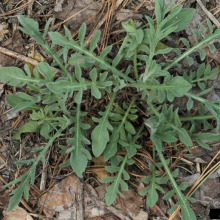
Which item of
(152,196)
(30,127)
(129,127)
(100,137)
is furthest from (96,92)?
(152,196)

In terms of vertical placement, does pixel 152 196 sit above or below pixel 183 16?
below

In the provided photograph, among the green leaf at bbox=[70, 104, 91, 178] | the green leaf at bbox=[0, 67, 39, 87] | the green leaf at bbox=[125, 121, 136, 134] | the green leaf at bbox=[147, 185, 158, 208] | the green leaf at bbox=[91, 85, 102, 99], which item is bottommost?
the green leaf at bbox=[147, 185, 158, 208]

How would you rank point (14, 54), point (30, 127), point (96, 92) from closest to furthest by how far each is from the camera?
point (96, 92), point (30, 127), point (14, 54)

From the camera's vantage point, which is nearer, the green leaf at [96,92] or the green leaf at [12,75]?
the green leaf at [96,92]

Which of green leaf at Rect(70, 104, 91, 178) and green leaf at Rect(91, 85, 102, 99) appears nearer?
green leaf at Rect(91, 85, 102, 99)

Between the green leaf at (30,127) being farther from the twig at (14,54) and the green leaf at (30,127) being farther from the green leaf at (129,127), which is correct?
the green leaf at (129,127)

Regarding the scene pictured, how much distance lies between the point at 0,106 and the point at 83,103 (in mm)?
730

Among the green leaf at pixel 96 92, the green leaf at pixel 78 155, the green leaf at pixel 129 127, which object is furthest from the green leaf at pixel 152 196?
the green leaf at pixel 96 92

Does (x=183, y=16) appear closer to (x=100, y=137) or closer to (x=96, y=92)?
(x=96, y=92)

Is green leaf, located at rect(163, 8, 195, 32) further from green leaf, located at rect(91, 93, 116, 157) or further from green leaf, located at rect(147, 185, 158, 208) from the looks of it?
green leaf, located at rect(147, 185, 158, 208)

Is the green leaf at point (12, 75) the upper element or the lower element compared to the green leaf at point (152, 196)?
upper

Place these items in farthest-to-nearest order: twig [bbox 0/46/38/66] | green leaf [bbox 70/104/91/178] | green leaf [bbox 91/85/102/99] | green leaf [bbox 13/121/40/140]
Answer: twig [bbox 0/46/38/66], green leaf [bbox 13/121/40/140], green leaf [bbox 70/104/91/178], green leaf [bbox 91/85/102/99]

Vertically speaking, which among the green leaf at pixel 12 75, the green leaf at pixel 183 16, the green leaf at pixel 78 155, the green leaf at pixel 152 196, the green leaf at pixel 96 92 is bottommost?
the green leaf at pixel 152 196

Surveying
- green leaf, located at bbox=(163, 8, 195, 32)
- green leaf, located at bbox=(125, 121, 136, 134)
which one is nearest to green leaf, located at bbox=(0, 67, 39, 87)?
green leaf, located at bbox=(125, 121, 136, 134)
